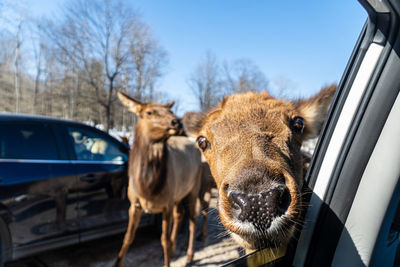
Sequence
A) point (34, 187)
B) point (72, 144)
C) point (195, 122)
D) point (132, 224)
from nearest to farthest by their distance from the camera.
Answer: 1. point (195, 122)
2. point (34, 187)
3. point (72, 144)
4. point (132, 224)

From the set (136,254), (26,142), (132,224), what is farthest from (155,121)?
(136,254)

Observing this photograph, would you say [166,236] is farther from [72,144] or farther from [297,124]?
[297,124]

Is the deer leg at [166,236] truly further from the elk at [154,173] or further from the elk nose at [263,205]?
the elk nose at [263,205]

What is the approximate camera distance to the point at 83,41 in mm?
12898

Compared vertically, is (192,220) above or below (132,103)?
below

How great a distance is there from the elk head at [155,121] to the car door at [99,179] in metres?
0.88

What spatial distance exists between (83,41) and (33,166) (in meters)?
11.9

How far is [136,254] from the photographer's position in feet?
15.5

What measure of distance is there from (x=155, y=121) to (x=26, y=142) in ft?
7.13

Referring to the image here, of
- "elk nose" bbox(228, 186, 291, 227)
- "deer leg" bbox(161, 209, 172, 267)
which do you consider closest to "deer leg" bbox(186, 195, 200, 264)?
"deer leg" bbox(161, 209, 172, 267)

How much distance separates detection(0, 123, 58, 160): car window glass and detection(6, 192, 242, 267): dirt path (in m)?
1.84

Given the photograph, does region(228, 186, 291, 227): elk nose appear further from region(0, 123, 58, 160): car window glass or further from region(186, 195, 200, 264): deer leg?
region(186, 195, 200, 264): deer leg

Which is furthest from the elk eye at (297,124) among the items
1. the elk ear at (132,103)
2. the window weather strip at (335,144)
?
the elk ear at (132,103)

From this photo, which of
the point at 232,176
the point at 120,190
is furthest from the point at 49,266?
the point at 232,176
